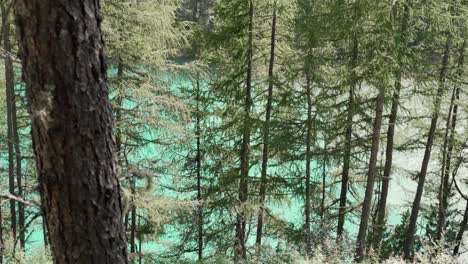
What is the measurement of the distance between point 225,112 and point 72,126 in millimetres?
8839

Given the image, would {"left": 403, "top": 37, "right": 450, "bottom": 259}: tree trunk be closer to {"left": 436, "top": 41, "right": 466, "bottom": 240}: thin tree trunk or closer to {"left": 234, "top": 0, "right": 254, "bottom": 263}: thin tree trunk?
{"left": 436, "top": 41, "right": 466, "bottom": 240}: thin tree trunk

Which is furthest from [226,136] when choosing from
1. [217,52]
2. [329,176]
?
[329,176]

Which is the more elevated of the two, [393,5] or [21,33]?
[393,5]

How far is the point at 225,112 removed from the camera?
10.9 metres

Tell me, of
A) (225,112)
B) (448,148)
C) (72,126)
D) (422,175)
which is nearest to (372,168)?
(225,112)

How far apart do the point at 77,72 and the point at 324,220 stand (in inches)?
387

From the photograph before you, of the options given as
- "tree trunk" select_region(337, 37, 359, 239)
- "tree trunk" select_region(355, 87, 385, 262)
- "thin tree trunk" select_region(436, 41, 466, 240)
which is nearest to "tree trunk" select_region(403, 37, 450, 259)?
"thin tree trunk" select_region(436, 41, 466, 240)

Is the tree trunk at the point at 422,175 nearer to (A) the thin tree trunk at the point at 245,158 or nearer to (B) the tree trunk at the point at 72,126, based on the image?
(A) the thin tree trunk at the point at 245,158

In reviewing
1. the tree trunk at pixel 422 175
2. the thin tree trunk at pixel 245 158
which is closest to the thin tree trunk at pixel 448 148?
the tree trunk at pixel 422 175

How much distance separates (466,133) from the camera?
1273 centimetres

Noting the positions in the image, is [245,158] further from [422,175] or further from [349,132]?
[422,175]

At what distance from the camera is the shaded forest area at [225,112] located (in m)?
2.09

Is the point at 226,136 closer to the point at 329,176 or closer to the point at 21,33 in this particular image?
the point at 329,176

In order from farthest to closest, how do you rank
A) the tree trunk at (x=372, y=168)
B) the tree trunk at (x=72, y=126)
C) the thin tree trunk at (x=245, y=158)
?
1. the thin tree trunk at (x=245, y=158)
2. the tree trunk at (x=372, y=168)
3. the tree trunk at (x=72, y=126)
